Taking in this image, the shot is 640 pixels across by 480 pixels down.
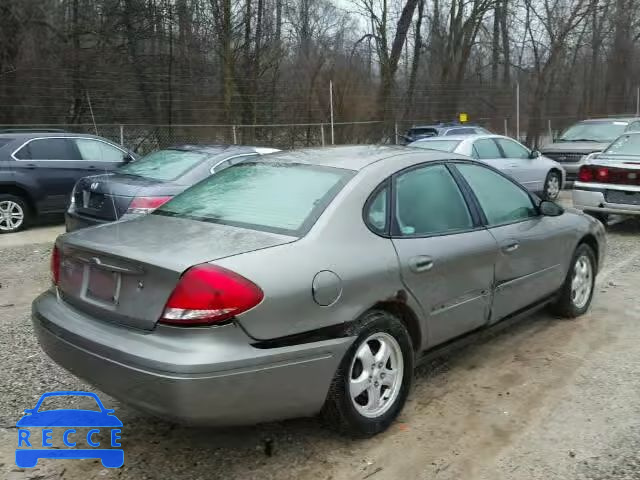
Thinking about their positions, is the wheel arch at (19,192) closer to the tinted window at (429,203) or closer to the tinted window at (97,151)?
the tinted window at (97,151)

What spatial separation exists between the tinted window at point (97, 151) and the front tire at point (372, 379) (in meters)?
8.38

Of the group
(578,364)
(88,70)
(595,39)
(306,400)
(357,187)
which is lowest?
(578,364)

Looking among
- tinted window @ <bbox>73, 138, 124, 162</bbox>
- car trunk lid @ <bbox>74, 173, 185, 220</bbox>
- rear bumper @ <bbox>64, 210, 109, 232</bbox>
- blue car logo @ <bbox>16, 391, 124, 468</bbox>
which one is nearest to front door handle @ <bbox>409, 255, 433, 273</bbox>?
blue car logo @ <bbox>16, 391, 124, 468</bbox>

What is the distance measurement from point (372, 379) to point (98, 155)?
854cm

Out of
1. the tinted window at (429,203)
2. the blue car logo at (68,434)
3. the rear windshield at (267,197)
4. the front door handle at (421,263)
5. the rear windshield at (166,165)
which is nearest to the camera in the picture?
the blue car logo at (68,434)

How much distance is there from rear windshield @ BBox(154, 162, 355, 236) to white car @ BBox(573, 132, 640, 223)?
6659 mm

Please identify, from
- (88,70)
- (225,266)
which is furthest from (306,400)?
(88,70)

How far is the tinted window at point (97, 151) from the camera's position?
34.2 ft

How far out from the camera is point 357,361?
3.22m

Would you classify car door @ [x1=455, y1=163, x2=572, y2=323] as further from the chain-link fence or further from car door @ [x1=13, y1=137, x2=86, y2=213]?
the chain-link fence

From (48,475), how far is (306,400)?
129 centimetres

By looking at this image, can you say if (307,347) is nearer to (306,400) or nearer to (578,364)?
(306,400)

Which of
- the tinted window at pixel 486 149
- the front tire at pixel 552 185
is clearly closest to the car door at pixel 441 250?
the tinted window at pixel 486 149

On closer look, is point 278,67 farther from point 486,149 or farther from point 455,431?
point 455,431
